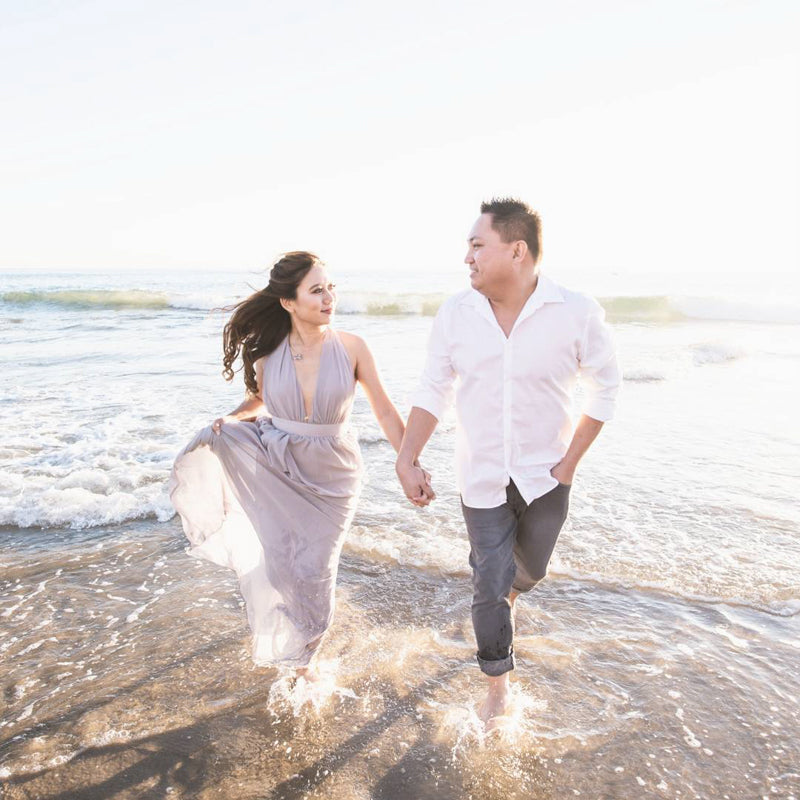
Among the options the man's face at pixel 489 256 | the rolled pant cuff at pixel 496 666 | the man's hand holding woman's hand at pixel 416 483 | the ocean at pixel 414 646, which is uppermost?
the man's face at pixel 489 256

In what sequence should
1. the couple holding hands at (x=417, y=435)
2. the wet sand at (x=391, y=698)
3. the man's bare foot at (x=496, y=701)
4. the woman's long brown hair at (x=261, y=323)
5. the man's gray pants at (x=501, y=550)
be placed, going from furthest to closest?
the woman's long brown hair at (x=261, y=323)
the man's bare foot at (x=496, y=701)
the man's gray pants at (x=501, y=550)
the couple holding hands at (x=417, y=435)
the wet sand at (x=391, y=698)

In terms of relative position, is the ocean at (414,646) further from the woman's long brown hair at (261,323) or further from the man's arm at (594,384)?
the woman's long brown hair at (261,323)

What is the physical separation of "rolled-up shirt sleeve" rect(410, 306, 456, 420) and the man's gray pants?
52cm

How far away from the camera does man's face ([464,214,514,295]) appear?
3.02m

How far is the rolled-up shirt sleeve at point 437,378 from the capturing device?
126 inches

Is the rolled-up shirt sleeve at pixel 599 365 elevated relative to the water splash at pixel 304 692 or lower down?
elevated

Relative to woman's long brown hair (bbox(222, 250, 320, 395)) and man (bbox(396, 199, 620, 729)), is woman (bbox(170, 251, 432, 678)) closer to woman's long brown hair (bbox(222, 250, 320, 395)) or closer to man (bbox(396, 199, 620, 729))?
woman's long brown hair (bbox(222, 250, 320, 395))

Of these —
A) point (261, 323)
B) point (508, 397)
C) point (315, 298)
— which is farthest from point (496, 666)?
point (261, 323)

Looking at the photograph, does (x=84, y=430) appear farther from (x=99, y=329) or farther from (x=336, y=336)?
(x=99, y=329)

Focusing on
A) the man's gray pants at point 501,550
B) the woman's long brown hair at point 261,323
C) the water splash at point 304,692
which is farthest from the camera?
the woman's long brown hair at point 261,323

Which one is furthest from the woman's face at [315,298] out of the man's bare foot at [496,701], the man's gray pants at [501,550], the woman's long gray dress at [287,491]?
the man's bare foot at [496,701]

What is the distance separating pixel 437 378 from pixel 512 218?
2.64ft

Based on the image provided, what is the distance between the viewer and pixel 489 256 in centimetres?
302

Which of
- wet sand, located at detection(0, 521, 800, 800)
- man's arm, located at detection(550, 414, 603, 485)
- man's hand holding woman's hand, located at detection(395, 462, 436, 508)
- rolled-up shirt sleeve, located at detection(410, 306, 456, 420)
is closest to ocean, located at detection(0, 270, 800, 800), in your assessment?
wet sand, located at detection(0, 521, 800, 800)
